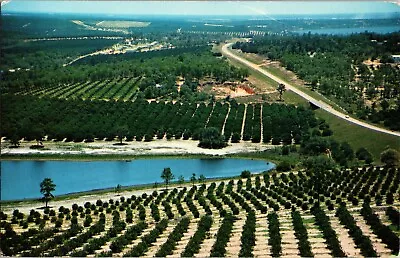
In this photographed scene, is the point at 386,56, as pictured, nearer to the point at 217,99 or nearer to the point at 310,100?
the point at 310,100

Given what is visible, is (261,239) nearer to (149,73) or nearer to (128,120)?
(128,120)

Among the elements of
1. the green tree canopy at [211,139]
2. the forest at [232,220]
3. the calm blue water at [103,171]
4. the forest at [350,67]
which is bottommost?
the calm blue water at [103,171]

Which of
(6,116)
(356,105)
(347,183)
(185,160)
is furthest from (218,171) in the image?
(6,116)

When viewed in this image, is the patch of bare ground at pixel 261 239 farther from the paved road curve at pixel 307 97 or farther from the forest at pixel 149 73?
the forest at pixel 149 73

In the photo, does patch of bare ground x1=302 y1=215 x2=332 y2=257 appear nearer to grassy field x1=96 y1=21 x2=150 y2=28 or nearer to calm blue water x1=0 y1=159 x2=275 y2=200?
calm blue water x1=0 y1=159 x2=275 y2=200

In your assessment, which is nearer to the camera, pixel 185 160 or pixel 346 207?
pixel 346 207

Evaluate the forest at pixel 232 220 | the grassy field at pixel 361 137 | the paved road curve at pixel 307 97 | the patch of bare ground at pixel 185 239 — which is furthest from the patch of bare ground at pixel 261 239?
the paved road curve at pixel 307 97
